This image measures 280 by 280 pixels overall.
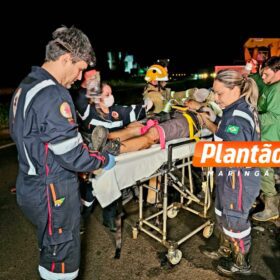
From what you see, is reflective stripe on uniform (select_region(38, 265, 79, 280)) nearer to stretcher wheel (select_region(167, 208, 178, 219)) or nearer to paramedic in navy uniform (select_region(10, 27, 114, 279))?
paramedic in navy uniform (select_region(10, 27, 114, 279))

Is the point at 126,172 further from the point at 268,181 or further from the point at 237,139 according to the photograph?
the point at 268,181

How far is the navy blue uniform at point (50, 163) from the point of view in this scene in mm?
1806

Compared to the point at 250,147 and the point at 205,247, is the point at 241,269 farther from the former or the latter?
the point at 250,147

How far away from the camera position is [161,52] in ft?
186

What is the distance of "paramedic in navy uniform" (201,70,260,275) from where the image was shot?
2461 millimetres

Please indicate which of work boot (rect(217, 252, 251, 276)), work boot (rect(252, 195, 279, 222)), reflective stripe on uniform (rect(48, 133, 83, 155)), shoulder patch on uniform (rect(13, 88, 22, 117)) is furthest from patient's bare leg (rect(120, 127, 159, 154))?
work boot (rect(252, 195, 279, 222))

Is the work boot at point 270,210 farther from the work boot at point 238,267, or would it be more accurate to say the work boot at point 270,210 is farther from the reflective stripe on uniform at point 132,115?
the reflective stripe on uniform at point 132,115

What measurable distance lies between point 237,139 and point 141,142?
0.91 metres

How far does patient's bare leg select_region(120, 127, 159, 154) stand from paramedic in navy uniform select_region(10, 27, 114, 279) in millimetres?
690

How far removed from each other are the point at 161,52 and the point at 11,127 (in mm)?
57159

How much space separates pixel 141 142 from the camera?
2922 mm

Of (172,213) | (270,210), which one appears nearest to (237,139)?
(172,213)

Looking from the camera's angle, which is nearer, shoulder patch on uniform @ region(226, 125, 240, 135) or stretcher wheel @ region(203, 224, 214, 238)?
shoulder patch on uniform @ region(226, 125, 240, 135)

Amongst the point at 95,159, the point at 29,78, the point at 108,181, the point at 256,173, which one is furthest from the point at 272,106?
the point at 29,78
